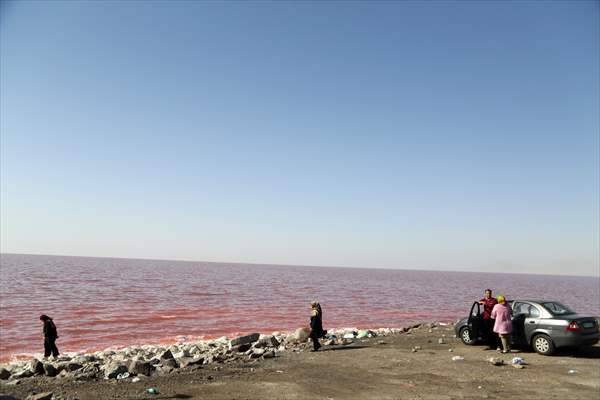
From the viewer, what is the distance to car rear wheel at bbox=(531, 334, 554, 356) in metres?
12.3

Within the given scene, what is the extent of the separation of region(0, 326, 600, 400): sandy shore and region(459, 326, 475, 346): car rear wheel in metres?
0.67

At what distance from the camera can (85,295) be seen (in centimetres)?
4588

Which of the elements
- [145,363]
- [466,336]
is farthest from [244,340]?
[466,336]

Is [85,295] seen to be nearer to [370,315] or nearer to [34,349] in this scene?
[34,349]

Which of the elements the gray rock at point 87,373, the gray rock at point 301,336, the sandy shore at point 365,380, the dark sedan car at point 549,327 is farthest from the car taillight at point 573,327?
the gray rock at point 87,373

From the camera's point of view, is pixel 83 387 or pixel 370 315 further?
pixel 370 315

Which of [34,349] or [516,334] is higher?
[516,334]

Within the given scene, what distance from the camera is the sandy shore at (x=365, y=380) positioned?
911 centimetres

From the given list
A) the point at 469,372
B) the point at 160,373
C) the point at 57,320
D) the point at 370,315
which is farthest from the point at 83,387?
the point at 370,315

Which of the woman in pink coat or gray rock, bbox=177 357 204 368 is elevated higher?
the woman in pink coat

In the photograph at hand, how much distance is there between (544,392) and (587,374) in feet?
8.01

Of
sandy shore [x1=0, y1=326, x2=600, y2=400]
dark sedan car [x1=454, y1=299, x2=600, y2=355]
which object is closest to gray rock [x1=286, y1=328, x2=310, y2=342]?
sandy shore [x1=0, y1=326, x2=600, y2=400]

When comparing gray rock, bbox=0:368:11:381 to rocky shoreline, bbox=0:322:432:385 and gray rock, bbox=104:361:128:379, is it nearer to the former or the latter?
rocky shoreline, bbox=0:322:432:385

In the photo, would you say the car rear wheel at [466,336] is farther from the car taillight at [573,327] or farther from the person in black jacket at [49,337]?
the person in black jacket at [49,337]
